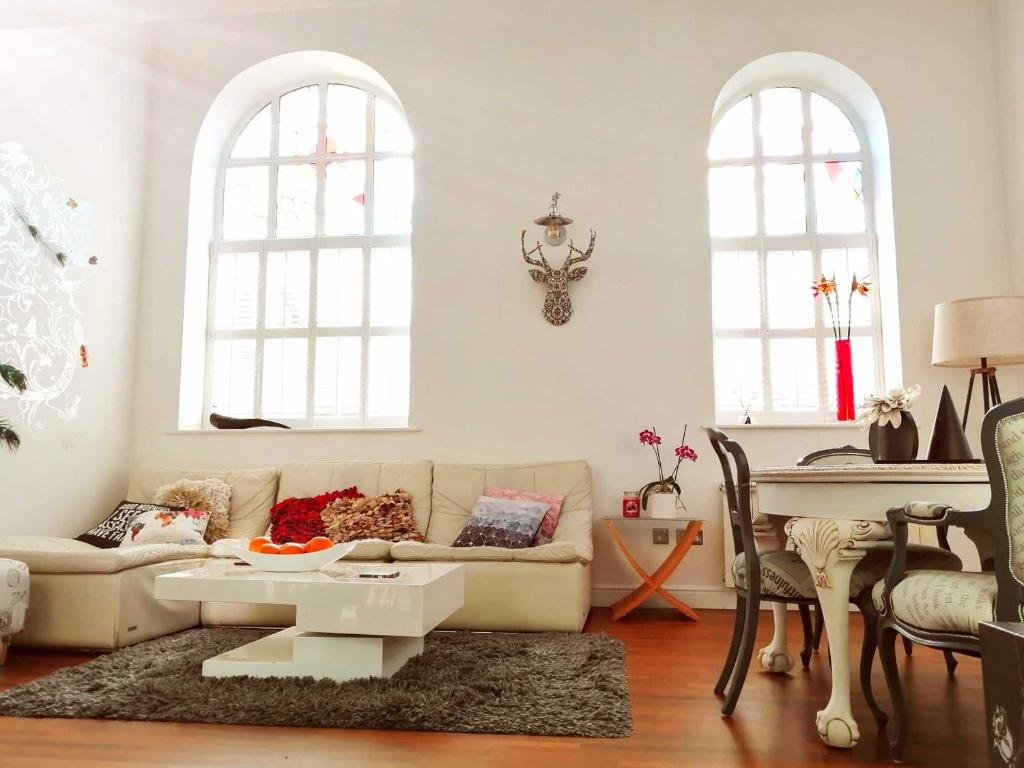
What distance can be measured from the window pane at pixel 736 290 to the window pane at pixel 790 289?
9 centimetres

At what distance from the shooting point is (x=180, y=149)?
18.2 feet

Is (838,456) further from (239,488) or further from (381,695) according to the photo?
(239,488)

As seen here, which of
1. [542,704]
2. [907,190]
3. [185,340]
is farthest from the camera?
[185,340]

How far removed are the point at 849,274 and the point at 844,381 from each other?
756 mm

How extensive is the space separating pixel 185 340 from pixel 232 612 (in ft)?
6.75

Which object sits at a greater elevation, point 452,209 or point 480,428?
point 452,209

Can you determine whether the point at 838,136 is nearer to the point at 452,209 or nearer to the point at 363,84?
the point at 452,209

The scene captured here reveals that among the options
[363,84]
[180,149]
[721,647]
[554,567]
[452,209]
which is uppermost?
[363,84]

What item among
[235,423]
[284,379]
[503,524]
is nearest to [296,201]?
[284,379]

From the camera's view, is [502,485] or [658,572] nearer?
[658,572]

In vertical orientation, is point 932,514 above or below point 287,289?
below

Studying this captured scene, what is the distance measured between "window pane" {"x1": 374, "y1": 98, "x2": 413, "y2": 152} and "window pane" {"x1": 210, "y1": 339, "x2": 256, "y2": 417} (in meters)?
1.65

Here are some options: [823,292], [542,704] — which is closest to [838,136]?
[823,292]

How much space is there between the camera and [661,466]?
4.87 m
